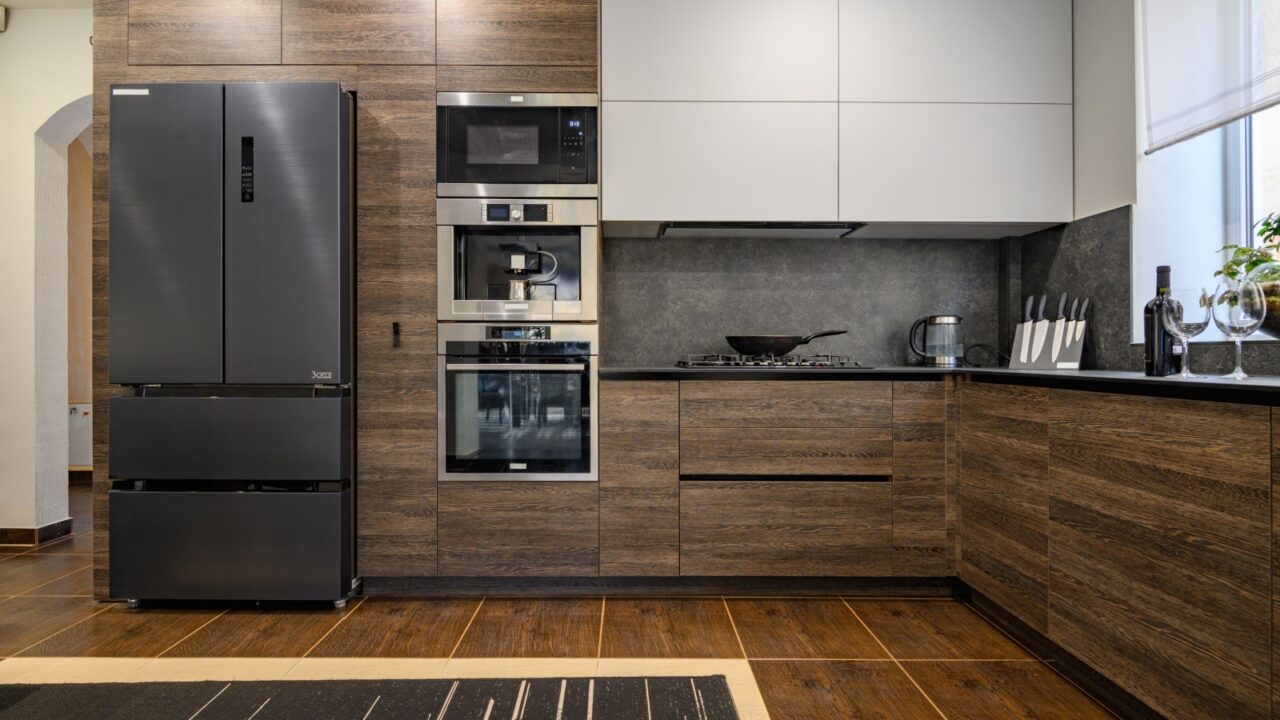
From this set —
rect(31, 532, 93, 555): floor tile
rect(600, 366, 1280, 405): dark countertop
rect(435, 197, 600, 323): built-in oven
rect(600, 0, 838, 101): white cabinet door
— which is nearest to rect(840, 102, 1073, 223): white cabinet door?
rect(600, 0, 838, 101): white cabinet door

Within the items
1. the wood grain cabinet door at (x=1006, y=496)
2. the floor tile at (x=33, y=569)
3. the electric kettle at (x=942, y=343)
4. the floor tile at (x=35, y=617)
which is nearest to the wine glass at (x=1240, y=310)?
the wood grain cabinet door at (x=1006, y=496)

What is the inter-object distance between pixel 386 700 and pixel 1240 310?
229cm

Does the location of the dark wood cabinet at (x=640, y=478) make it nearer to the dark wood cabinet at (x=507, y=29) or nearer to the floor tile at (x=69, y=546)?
the dark wood cabinet at (x=507, y=29)

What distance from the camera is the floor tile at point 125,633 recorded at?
2268 mm

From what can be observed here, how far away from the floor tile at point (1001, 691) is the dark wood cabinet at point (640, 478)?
937 millimetres

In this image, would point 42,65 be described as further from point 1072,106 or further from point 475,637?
point 1072,106

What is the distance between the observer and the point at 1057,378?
2.06m

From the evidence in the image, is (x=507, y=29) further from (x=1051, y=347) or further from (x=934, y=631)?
(x=934, y=631)

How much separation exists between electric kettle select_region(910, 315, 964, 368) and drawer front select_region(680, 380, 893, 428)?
1.66 feet

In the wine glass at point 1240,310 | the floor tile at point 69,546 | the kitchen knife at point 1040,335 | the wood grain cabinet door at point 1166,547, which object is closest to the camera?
the wood grain cabinet door at point 1166,547

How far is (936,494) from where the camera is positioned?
2.71 meters

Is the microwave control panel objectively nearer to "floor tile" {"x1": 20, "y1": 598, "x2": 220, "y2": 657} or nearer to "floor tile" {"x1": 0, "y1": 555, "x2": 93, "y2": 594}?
"floor tile" {"x1": 20, "y1": 598, "x2": 220, "y2": 657}

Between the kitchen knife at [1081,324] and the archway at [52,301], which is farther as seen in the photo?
the archway at [52,301]

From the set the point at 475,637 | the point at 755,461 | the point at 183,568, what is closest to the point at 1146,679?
the point at 755,461
